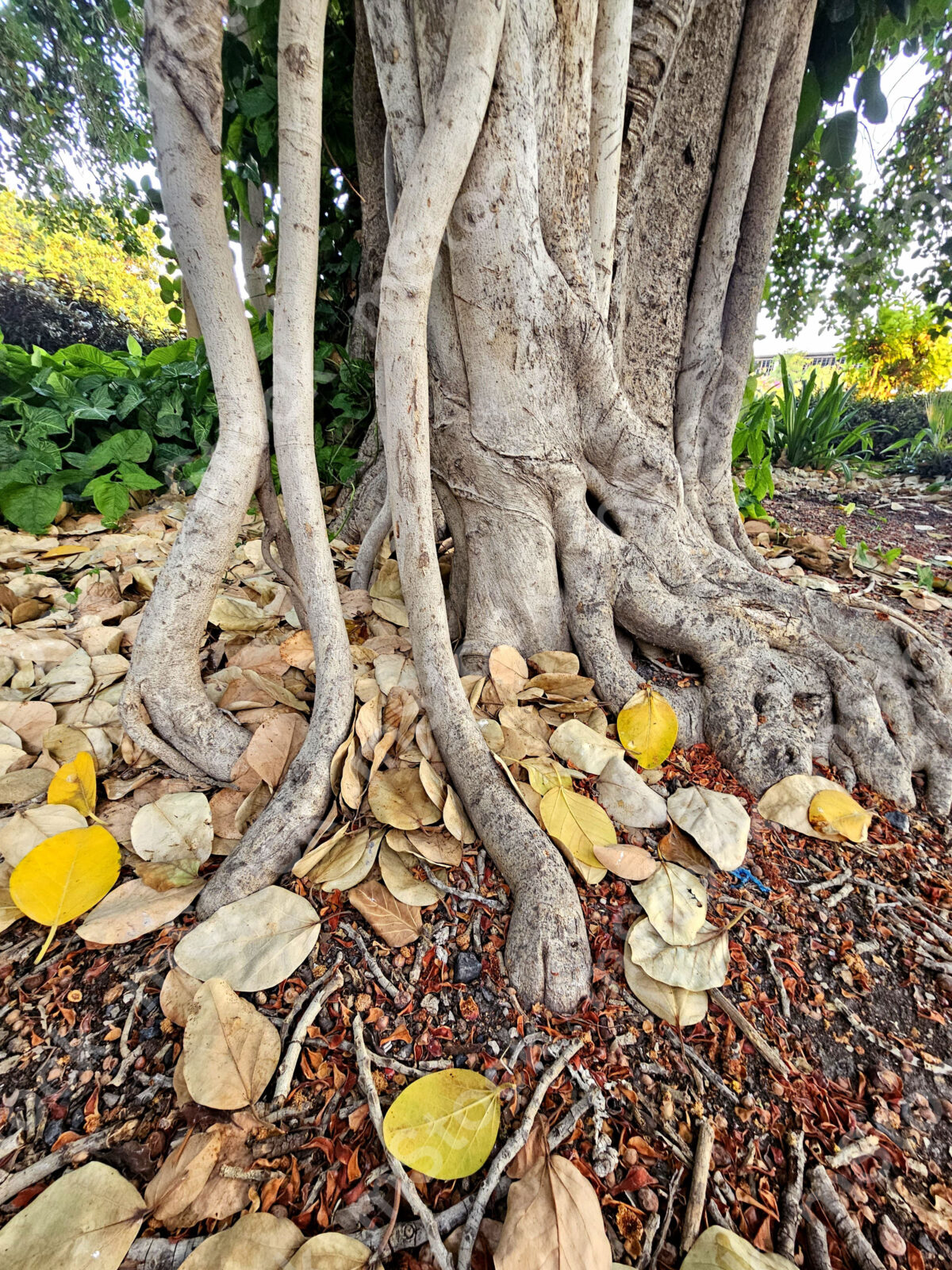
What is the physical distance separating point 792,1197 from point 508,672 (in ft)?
3.51

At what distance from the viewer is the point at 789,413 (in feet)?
14.2

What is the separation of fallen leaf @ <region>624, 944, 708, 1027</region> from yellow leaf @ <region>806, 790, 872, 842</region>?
540 mm

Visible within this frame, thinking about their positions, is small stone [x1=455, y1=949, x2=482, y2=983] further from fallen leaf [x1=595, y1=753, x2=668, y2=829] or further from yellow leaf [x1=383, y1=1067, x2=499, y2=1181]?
fallen leaf [x1=595, y1=753, x2=668, y2=829]

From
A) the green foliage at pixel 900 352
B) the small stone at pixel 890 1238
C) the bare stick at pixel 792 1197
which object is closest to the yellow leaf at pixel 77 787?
the bare stick at pixel 792 1197

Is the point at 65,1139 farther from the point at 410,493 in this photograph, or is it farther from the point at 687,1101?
the point at 410,493

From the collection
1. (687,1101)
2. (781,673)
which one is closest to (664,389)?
(781,673)

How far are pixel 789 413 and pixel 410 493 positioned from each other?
422 centimetres

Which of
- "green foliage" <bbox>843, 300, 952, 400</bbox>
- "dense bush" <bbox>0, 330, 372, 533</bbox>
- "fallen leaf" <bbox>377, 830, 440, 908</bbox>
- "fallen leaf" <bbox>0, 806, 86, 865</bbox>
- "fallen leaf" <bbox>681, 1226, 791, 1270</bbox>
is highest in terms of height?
"green foliage" <bbox>843, 300, 952, 400</bbox>

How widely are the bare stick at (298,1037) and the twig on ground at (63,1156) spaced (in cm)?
19

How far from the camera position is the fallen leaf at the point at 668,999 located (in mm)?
911

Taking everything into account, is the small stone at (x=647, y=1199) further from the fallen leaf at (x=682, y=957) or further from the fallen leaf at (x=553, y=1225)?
the fallen leaf at (x=682, y=957)

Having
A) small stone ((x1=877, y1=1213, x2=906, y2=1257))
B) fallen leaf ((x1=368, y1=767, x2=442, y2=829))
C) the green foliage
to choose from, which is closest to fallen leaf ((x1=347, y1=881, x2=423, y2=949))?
fallen leaf ((x1=368, y1=767, x2=442, y2=829))

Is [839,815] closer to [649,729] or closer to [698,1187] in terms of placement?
[649,729]

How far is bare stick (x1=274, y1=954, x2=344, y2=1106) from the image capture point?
810 mm
